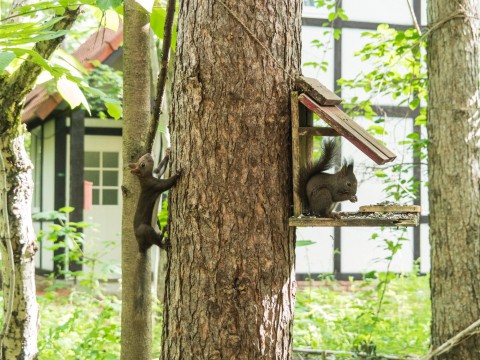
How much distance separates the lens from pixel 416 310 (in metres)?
7.09

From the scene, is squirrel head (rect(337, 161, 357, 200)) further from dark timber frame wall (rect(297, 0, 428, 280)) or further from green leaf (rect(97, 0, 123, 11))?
dark timber frame wall (rect(297, 0, 428, 280))

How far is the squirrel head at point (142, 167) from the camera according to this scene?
7.65 ft

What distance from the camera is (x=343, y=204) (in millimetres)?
9547

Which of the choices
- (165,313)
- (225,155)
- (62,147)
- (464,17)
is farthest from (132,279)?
(62,147)

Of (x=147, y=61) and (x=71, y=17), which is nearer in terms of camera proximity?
(x=147, y=61)

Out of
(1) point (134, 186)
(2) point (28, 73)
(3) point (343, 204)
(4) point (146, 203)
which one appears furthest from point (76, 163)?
(4) point (146, 203)

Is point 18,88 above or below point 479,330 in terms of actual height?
above

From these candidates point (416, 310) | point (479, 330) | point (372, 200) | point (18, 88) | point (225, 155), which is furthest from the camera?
point (372, 200)

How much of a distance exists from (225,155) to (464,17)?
2985mm

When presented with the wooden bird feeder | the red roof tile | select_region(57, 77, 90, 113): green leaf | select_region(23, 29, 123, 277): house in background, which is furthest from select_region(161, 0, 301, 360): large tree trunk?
select_region(23, 29, 123, 277): house in background

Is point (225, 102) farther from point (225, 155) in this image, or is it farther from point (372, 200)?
point (372, 200)

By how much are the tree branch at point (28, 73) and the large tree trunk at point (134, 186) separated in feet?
1.68

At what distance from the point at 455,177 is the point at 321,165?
2.27m

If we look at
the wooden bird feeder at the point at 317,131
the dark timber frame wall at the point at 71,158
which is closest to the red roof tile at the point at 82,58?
the dark timber frame wall at the point at 71,158
